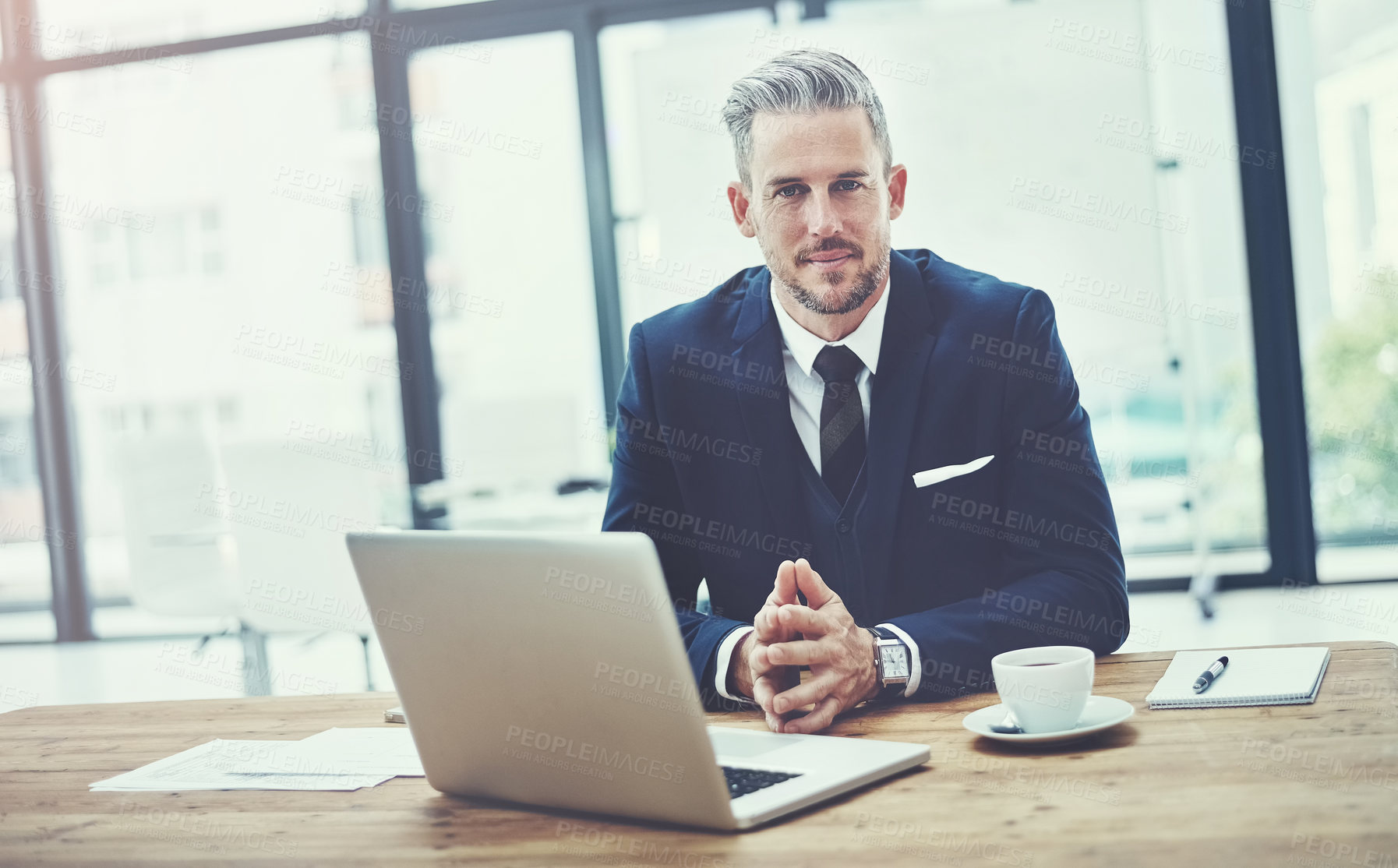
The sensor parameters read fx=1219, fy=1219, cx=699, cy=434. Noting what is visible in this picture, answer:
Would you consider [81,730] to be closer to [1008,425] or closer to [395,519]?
[1008,425]

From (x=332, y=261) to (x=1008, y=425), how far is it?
4000 mm

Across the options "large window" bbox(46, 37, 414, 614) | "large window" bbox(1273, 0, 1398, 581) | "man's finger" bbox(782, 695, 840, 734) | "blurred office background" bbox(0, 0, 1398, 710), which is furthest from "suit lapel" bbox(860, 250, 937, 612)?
"large window" bbox(46, 37, 414, 614)

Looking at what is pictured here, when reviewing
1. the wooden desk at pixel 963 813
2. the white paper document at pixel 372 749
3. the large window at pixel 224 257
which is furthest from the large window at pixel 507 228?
the wooden desk at pixel 963 813

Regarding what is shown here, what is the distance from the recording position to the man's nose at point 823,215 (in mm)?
1559

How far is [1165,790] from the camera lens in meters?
0.85

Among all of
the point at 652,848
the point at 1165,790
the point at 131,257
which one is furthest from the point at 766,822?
the point at 131,257

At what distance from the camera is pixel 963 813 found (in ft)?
2.77

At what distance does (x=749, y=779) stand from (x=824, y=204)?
844 mm

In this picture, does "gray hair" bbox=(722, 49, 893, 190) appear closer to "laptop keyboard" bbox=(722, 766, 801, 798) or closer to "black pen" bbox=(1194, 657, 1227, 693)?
"black pen" bbox=(1194, 657, 1227, 693)

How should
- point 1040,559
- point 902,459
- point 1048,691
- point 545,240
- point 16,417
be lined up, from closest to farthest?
point 1048,691 < point 1040,559 < point 902,459 < point 545,240 < point 16,417

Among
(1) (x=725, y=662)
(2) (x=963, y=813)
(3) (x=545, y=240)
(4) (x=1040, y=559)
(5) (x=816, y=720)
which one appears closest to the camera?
(2) (x=963, y=813)

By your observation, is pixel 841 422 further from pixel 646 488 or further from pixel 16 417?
pixel 16 417

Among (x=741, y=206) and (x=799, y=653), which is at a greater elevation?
(x=741, y=206)

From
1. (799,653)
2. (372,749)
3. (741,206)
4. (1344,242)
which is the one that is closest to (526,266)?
(1344,242)
